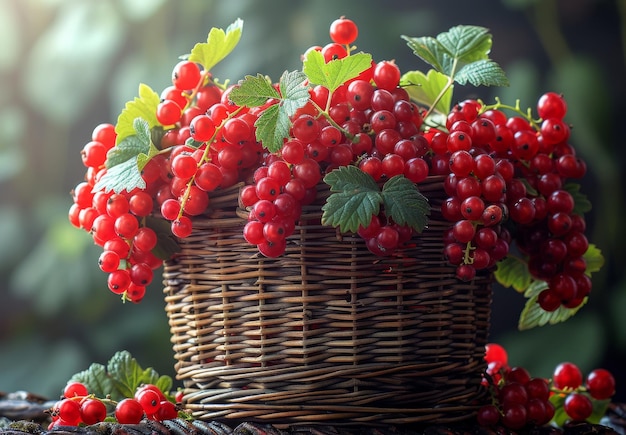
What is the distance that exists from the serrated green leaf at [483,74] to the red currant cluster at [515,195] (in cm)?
2

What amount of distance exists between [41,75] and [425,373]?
1.69 metres

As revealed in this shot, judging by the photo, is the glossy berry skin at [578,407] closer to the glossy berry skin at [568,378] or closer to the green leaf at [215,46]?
the glossy berry skin at [568,378]

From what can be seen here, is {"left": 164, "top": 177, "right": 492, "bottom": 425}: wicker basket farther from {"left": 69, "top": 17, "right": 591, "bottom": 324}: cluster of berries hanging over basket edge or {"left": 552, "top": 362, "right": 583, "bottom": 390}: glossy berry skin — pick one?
{"left": 552, "top": 362, "right": 583, "bottom": 390}: glossy berry skin

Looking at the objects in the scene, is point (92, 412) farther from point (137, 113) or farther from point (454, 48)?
point (454, 48)

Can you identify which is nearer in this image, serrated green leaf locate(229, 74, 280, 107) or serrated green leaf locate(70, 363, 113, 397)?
serrated green leaf locate(229, 74, 280, 107)

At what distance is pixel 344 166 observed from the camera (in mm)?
617

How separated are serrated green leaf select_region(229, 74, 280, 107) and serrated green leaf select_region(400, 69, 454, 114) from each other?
175 mm

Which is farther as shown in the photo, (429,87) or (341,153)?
(429,87)

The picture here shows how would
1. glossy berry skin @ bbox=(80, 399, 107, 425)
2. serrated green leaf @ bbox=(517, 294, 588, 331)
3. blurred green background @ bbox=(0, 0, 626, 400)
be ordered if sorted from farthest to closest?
blurred green background @ bbox=(0, 0, 626, 400)
serrated green leaf @ bbox=(517, 294, 588, 331)
glossy berry skin @ bbox=(80, 399, 107, 425)

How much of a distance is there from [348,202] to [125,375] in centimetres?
36

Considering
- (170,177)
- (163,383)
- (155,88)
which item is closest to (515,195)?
(170,177)

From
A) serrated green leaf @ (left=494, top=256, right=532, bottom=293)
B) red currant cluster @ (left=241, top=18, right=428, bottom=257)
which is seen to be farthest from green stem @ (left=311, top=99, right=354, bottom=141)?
serrated green leaf @ (left=494, top=256, right=532, bottom=293)

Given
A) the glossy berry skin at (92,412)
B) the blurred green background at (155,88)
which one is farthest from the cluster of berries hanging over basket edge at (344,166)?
the blurred green background at (155,88)

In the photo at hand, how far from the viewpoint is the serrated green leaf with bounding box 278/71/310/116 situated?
609 millimetres
